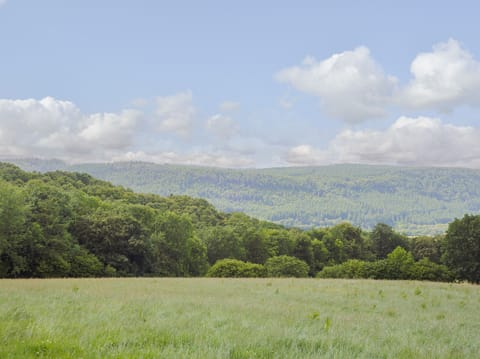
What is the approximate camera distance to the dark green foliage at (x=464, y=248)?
219 feet

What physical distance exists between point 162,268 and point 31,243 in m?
30.6

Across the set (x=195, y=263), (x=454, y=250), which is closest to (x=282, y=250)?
(x=195, y=263)

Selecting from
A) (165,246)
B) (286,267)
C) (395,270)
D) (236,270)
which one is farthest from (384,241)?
(236,270)

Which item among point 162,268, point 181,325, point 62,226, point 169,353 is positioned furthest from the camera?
point 162,268

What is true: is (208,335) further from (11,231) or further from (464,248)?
(464,248)

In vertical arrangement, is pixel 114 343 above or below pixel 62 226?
above

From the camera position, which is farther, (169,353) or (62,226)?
(62,226)

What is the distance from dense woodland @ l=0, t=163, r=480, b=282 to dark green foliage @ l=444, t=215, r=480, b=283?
15 centimetres

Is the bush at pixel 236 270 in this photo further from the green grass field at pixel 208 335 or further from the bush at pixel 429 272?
the green grass field at pixel 208 335

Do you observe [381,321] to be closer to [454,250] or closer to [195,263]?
[454,250]

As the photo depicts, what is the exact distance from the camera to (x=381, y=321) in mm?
12266

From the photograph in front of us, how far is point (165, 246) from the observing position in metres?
81.1

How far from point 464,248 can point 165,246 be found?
5361cm

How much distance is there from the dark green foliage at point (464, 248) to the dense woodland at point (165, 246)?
0.15 meters
